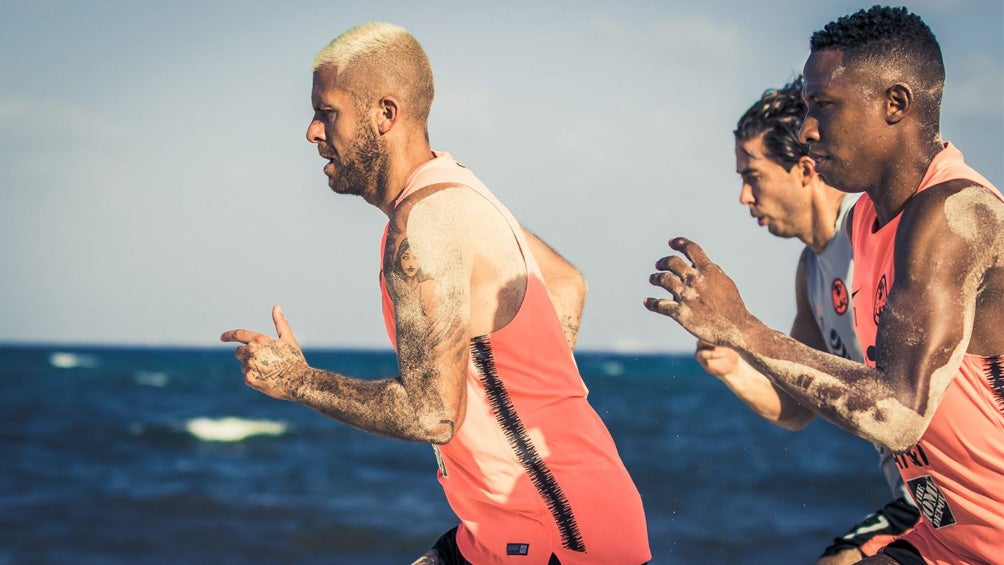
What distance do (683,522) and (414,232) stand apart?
1317cm

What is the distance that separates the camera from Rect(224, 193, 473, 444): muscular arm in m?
2.97

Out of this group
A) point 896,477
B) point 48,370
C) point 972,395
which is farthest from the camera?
point 48,370

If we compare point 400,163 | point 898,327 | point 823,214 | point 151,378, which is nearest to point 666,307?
point 898,327

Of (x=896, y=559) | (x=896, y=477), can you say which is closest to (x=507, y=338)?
(x=896, y=559)

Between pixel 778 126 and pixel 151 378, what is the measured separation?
1971 inches

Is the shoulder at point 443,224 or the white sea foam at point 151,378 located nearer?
the shoulder at point 443,224

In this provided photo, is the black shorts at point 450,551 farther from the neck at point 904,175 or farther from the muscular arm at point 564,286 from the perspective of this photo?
the neck at point 904,175

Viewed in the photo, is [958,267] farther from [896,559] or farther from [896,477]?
[896,477]

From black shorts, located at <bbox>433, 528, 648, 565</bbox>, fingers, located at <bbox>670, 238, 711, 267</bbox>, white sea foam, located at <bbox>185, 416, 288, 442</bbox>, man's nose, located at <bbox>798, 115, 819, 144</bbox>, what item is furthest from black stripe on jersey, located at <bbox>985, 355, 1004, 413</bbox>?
white sea foam, located at <bbox>185, 416, 288, 442</bbox>

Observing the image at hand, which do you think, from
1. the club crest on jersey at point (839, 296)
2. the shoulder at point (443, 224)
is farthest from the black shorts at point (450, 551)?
the club crest on jersey at point (839, 296)

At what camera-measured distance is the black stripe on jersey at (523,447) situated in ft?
10.4

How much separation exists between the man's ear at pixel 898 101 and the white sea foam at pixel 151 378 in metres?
45.0

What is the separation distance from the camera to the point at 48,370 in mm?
57688

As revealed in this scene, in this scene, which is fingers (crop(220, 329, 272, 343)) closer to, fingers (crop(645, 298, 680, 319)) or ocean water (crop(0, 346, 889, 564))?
fingers (crop(645, 298, 680, 319))
